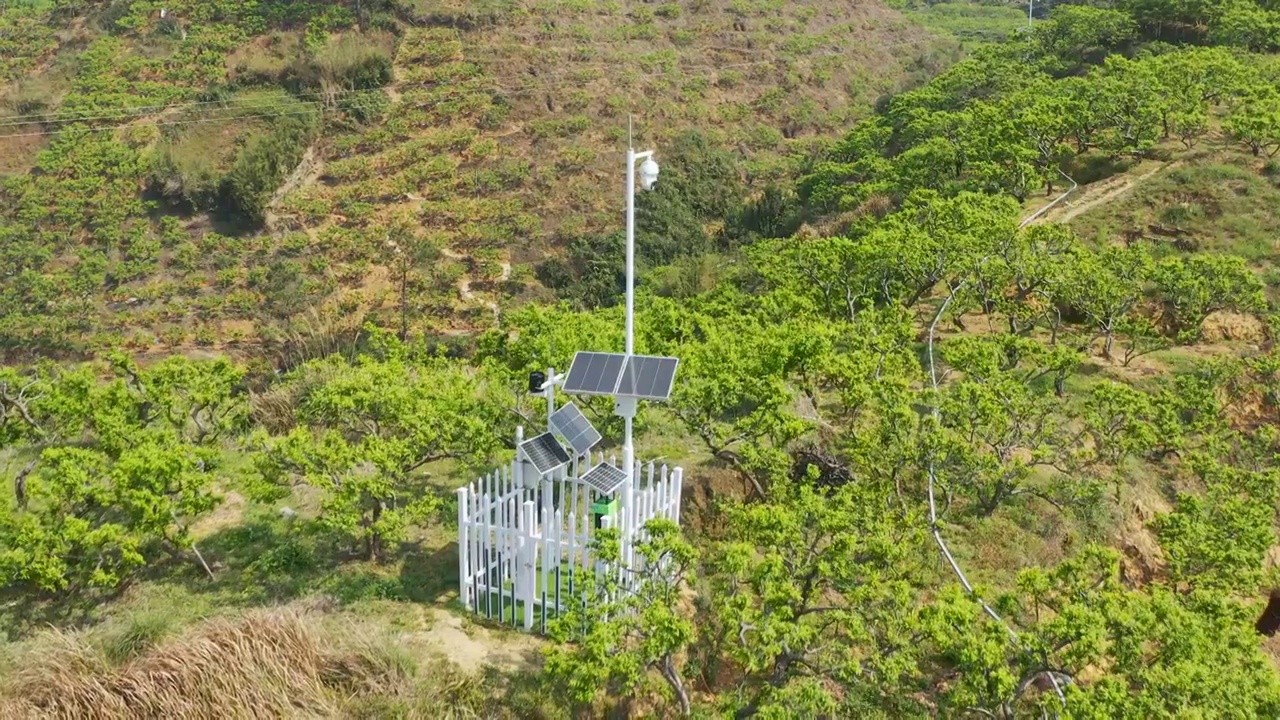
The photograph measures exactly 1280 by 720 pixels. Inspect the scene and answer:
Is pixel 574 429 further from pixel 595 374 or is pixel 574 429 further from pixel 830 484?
pixel 830 484

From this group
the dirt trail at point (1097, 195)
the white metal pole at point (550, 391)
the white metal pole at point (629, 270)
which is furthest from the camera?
the dirt trail at point (1097, 195)

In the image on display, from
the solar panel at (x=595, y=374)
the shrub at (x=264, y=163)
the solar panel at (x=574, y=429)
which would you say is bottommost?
the shrub at (x=264, y=163)

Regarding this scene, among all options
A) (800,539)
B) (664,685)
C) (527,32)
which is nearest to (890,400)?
(800,539)

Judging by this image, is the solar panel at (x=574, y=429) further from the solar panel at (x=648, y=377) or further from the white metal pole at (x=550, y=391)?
the solar panel at (x=648, y=377)

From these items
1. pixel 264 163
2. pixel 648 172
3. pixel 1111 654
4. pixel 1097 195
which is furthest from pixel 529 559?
pixel 264 163

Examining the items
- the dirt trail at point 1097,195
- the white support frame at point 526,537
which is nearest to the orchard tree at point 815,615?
the white support frame at point 526,537

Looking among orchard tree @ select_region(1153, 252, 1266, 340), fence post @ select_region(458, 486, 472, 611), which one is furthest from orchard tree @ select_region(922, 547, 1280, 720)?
orchard tree @ select_region(1153, 252, 1266, 340)

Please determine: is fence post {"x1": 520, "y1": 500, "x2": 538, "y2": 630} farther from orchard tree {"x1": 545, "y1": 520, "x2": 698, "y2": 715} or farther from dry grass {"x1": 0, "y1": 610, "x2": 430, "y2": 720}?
dry grass {"x1": 0, "y1": 610, "x2": 430, "y2": 720}
